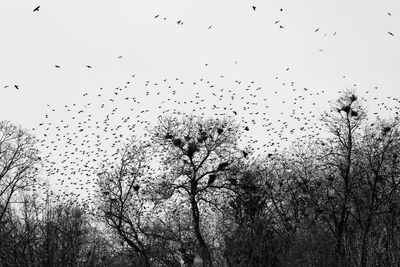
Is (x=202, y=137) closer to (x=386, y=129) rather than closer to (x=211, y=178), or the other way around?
(x=211, y=178)

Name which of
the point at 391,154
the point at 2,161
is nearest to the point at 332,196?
the point at 391,154

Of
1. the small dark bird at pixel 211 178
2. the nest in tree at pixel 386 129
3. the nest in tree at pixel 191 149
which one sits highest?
the nest in tree at pixel 386 129

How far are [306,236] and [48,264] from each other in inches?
348

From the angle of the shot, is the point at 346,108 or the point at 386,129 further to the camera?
the point at 386,129

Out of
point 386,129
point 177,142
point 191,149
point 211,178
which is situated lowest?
point 211,178

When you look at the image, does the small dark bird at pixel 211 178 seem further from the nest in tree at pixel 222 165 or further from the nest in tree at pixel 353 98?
the nest in tree at pixel 353 98

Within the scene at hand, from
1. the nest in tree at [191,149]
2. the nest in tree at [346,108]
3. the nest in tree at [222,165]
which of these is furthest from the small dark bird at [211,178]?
the nest in tree at [346,108]

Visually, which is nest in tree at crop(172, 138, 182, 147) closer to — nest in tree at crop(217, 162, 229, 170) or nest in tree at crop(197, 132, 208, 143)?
nest in tree at crop(197, 132, 208, 143)

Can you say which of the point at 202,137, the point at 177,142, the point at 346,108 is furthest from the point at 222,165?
the point at 346,108

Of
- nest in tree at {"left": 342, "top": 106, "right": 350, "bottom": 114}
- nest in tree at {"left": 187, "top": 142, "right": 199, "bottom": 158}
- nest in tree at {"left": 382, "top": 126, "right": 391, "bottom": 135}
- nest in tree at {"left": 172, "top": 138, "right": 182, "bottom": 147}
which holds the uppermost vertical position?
nest in tree at {"left": 342, "top": 106, "right": 350, "bottom": 114}

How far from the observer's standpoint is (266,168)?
32156 millimetres

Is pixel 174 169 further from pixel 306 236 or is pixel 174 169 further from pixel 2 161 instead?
pixel 306 236

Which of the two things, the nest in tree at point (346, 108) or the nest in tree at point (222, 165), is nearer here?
the nest in tree at point (346, 108)

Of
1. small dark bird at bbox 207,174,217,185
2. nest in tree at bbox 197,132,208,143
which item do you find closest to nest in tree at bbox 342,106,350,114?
nest in tree at bbox 197,132,208,143
